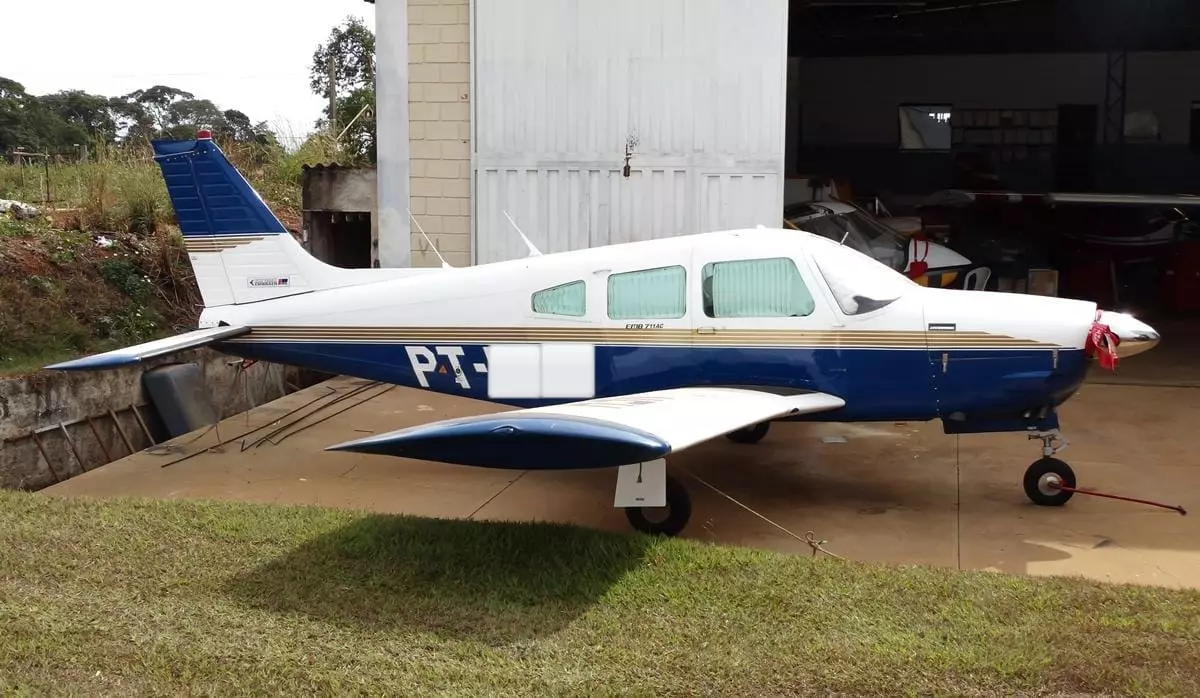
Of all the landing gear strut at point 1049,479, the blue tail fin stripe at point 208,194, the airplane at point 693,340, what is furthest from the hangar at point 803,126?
the landing gear strut at point 1049,479

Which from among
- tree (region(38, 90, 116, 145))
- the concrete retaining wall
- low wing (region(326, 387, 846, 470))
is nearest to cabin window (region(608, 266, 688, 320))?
low wing (region(326, 387, 846, 470))

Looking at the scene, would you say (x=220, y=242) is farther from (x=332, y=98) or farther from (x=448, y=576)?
(x=332, y=98)

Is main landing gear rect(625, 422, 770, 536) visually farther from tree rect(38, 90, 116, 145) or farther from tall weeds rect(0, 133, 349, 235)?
tree rect(38, 90, 116, 145)

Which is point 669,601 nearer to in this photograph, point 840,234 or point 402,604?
point 402,604

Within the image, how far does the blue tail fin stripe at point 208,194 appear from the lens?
25.9 feet

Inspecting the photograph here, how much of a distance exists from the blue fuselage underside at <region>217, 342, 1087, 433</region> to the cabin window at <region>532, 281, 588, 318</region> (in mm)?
330

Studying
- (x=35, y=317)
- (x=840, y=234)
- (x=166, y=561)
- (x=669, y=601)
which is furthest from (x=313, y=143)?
(x=669, y=601)

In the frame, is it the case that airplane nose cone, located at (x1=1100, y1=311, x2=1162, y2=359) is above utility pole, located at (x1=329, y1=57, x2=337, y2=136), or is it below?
Result: below

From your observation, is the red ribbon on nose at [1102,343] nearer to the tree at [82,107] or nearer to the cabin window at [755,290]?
the cabin window at [755,290]

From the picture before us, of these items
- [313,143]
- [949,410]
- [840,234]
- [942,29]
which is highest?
[942,29]

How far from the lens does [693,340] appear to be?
6.80 m

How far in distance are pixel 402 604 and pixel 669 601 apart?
1242 millimetres

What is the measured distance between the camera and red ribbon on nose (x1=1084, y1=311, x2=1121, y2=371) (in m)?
6.15

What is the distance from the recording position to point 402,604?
5008 mm
